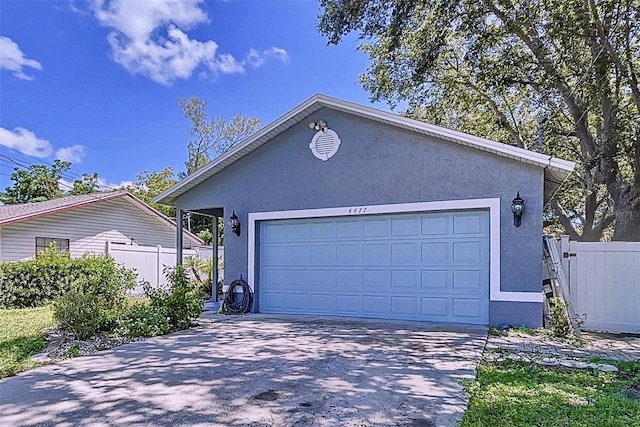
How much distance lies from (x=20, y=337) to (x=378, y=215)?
6.63m

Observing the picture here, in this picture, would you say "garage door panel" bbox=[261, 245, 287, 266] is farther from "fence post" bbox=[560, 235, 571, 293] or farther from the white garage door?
"fence post" bbox=[560, 235, 571, 293]

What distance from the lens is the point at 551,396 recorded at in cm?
404

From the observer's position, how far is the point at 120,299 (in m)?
8.13

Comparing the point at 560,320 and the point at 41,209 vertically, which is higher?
the point at 41,209

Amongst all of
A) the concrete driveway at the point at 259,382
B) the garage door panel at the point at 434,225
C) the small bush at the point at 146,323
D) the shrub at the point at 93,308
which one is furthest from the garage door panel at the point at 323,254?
the shrub at the point at 93,308

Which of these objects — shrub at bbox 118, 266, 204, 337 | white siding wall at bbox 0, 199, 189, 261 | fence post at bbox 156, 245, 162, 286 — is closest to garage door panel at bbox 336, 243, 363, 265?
shrub at bbox 118, 266, 204, 337

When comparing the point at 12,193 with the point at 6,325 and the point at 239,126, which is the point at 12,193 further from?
the point at 6,325

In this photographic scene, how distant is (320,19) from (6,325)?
970 cm

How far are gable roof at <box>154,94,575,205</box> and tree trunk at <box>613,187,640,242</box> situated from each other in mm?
3319

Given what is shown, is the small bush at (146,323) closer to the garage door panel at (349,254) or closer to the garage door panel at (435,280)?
the garage door panel at (349,254)

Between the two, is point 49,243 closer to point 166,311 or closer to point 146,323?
point 166,311

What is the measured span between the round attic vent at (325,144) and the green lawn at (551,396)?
5373 millimetres

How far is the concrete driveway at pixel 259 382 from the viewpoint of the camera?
3676mm

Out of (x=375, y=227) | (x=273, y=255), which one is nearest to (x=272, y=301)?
(x=273, y=255)
